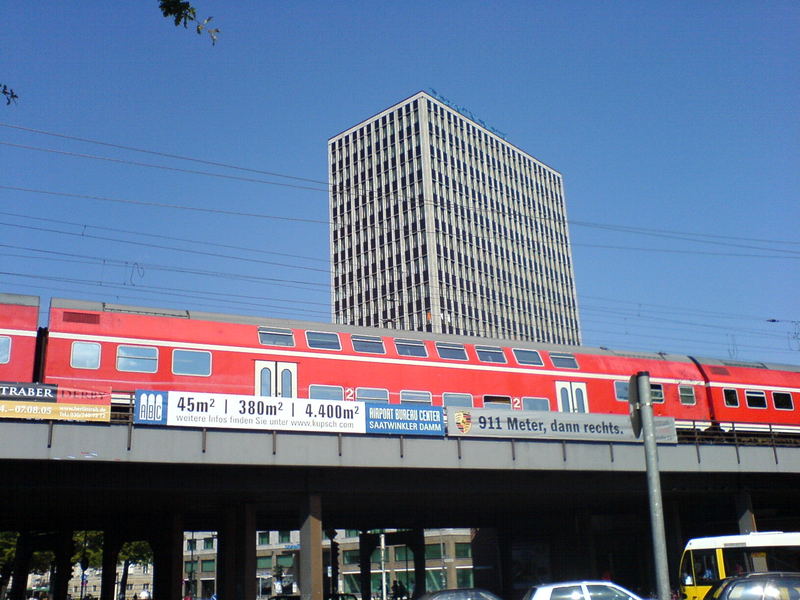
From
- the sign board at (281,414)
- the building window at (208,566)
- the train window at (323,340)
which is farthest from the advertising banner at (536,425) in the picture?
the building window at (208,566)

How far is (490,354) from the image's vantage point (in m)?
35.1

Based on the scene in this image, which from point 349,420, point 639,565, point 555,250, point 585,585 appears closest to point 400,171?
point 555,250

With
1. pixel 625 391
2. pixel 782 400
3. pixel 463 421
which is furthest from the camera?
pixel 782 400

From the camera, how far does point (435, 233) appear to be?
4680 inches

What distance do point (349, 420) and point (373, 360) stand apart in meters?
5.94

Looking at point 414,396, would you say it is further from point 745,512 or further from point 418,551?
point 418,551

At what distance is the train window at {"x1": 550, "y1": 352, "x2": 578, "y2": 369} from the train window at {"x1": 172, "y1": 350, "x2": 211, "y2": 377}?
15.7 m

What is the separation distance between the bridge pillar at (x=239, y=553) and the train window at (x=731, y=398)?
24087 mm

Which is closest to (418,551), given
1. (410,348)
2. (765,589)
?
(410,348)

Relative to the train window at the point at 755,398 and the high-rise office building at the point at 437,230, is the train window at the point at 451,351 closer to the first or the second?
the train window at the point at 755,398

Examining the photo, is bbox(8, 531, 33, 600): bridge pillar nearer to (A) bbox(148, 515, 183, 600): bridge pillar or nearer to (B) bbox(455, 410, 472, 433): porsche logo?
(A) bbox(148, 515, 183, 600): bridge pillar

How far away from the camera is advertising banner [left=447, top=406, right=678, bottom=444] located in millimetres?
28250

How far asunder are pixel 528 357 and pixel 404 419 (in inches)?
414

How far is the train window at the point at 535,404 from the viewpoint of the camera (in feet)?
114
